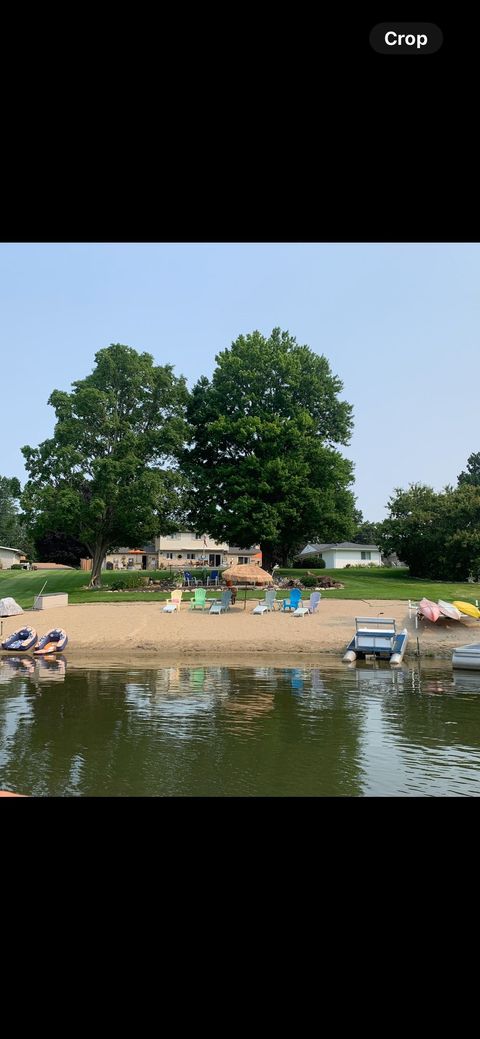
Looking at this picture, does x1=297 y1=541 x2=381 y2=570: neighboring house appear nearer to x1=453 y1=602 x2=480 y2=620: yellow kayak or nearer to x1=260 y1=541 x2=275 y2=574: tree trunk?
x1=260 y1=541 x2=275 y2=574: tree trunk

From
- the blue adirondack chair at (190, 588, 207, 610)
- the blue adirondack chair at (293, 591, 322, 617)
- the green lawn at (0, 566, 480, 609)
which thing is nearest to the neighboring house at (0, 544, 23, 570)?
the green lawn at (0, 566, 480, 609)

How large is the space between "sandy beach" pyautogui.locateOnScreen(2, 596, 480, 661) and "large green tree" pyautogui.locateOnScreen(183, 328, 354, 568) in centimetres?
1050

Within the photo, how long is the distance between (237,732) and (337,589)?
68.9 ft

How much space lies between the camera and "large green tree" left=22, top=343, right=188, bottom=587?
34.9m

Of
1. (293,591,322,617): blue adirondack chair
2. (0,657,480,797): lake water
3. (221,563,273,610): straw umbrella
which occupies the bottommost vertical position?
(0,657,480,797): lake water

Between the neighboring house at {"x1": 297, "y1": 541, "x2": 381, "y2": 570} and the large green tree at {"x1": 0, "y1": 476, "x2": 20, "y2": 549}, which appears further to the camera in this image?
the large green tree at {"x1": 0, "y1": 476, "x2": 20, "y2": 549}

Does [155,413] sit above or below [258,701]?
above

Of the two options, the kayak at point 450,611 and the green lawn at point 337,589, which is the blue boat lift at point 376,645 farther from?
the green lawn at point 337,589

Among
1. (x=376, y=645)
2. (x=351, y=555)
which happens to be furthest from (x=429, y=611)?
(x=351, y=555)

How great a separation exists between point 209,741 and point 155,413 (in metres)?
29.6

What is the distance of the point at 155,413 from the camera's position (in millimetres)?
38594
